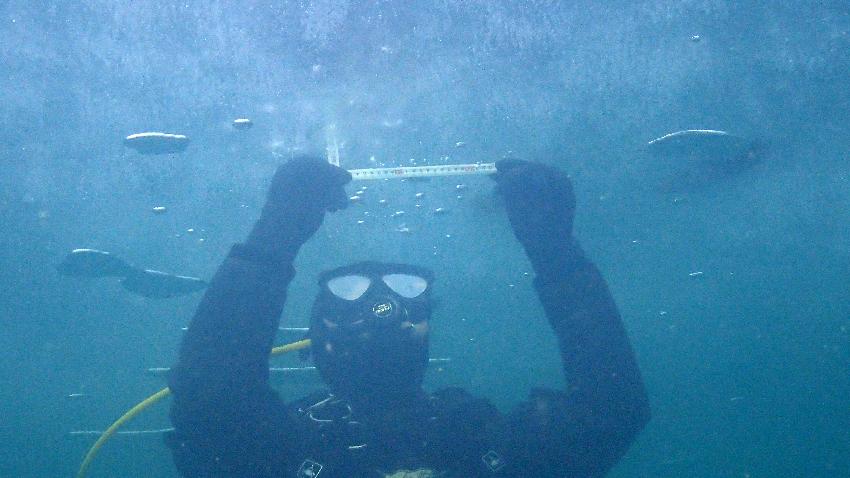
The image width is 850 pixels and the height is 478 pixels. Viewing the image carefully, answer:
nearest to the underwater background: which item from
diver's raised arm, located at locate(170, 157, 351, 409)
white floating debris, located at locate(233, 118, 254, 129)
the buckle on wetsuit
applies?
white floating debris, located at locate(233, 118, 254, 129)

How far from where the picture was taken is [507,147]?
36.5ft

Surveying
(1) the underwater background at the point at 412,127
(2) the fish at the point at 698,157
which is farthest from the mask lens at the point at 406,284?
(2) the fish at the point at 698,157

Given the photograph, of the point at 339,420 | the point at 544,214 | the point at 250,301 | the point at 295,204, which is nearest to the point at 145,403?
the point at 339,420

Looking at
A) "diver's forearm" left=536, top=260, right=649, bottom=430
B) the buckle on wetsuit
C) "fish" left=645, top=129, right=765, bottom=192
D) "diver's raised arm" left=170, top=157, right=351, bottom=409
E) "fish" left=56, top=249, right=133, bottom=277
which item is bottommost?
"fish" left=56, top=249, right=133, bottom=277

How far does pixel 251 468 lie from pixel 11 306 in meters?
19.8

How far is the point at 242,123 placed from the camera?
9719mm

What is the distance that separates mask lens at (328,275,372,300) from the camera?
17.0 feet

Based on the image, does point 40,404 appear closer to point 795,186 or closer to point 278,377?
point 278,377

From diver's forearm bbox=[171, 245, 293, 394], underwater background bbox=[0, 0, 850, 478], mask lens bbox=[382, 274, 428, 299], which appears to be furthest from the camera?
underwater background bbox=[0, 0, 850, 478]

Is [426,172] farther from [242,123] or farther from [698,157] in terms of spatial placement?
[698,157]

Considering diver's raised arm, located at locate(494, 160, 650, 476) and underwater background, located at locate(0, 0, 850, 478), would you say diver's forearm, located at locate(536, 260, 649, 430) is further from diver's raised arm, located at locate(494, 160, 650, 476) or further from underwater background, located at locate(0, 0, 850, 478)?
underwater background, located at locate(0, 0, 850, 478)

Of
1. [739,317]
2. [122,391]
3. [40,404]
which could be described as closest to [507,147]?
[739,317]

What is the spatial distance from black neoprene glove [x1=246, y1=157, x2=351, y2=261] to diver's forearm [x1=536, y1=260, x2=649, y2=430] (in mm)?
2113

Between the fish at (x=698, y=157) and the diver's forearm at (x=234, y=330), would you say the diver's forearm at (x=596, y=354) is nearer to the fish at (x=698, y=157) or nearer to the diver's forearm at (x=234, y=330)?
the diver's forearm at (x=234, y=330)
